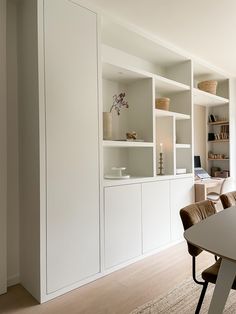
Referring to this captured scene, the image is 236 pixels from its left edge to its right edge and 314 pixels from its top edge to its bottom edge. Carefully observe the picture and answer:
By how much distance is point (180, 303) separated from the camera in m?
1.86

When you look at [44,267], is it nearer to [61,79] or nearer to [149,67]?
[61,79]

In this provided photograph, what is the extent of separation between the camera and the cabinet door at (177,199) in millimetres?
3129

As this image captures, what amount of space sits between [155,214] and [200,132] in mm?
2133

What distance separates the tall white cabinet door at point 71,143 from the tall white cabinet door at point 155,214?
70 cm

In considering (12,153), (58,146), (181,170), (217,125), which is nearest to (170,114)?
(181,170)

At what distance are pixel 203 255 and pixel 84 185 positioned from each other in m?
1.65

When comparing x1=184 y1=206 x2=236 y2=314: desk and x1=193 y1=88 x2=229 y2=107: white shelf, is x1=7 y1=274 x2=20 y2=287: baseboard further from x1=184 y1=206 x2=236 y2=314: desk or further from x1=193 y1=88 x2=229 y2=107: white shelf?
x1=193 y1=88 x2=229 y2=107: white shelf

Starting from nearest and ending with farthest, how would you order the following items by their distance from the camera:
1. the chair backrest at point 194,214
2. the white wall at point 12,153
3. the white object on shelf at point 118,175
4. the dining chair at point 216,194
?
1. the chair backrest at point 194,214
2. the white wall at point 12,153
3. the white object on shelf at point 118,175
4. the dining chair at point 216,194

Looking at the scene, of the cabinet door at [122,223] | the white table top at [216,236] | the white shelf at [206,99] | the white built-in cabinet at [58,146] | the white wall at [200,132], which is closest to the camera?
the white table top at [216,236]

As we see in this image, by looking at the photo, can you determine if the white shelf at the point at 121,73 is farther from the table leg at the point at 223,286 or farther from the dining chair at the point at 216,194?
the table leg at the point at 223,286

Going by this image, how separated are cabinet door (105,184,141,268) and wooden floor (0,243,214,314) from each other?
0.15m

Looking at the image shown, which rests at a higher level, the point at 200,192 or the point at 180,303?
the point at 200,192

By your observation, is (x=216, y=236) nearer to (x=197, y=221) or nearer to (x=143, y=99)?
(x=197, y=221)

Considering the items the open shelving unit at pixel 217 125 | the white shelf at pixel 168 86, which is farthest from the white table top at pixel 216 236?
the open shelving unit at pixel 217 125
